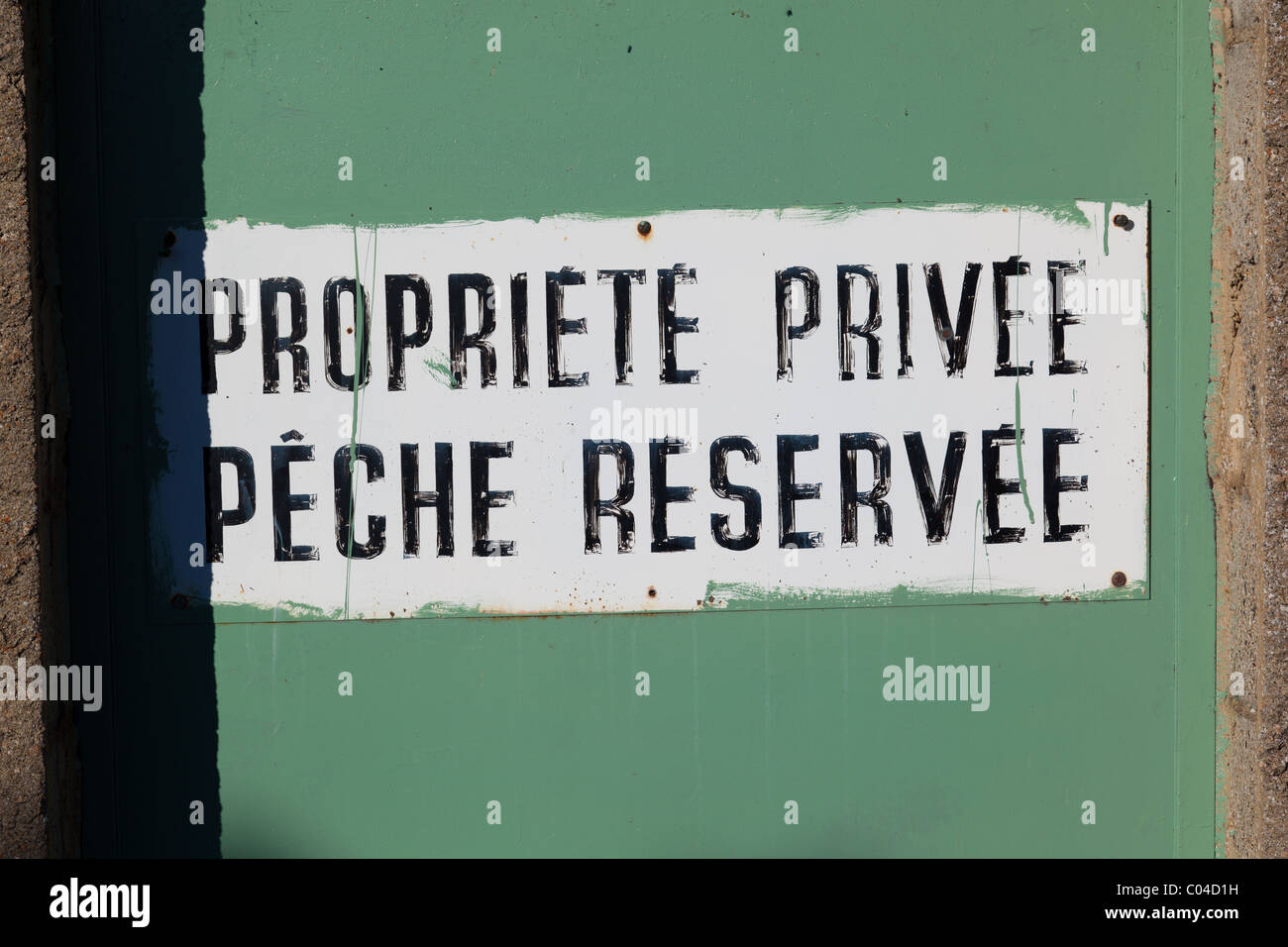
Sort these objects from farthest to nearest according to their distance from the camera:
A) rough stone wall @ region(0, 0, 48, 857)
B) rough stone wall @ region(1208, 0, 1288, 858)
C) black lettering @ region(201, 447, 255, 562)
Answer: black lettering @ region(201, 447, 255, 562) < rough stone wall @ region(1208, 0, 1288, 858) < rough stone wall @ region(0, 0, 48, 857)

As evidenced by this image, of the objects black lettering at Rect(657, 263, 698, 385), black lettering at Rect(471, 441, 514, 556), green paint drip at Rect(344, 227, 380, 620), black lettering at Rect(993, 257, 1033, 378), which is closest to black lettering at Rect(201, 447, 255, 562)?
green paint drip at Rect(344, 227, 380, 620)

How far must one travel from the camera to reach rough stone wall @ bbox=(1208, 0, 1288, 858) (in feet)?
7.36

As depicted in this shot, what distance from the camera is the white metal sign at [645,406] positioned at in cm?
235

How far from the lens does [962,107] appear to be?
7.79 feet

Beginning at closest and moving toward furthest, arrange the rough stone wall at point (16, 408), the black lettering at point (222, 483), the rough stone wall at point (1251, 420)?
the rough stone wall at point (16, 408)
the rough stone wall at point (1251, 420)
the black lettering at point (222, 483)

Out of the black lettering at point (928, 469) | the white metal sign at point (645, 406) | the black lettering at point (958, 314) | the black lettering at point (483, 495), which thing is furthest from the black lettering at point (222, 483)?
the black lettering at point (958, 314)

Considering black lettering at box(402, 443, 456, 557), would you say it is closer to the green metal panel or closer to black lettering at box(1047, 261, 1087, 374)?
the green metal panel

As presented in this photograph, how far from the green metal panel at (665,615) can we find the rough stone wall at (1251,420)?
48mm

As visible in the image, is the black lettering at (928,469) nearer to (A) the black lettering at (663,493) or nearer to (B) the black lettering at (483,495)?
(A) the black lettering at (663,493)

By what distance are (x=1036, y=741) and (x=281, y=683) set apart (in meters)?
1.98

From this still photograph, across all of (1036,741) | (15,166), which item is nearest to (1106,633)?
(1036,741)

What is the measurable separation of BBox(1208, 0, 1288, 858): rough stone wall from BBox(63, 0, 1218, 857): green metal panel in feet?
0.16

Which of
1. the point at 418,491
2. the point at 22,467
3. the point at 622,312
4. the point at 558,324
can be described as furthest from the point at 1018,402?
the point at 22,467
